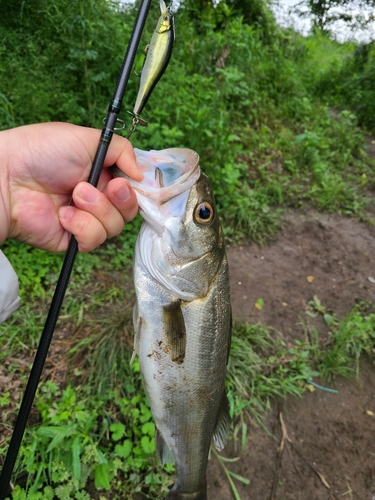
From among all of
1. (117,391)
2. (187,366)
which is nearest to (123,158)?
(187,366)

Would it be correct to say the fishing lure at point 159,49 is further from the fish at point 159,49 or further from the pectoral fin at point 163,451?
the pectoral fin at point 163,451

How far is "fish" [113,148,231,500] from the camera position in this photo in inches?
53.9

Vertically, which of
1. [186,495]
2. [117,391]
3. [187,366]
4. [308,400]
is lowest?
[117,391]

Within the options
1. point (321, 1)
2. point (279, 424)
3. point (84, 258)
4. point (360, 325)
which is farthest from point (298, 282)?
point (321, 1)

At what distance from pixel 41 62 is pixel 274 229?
334cm

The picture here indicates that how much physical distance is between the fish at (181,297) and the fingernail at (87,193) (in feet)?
0.42

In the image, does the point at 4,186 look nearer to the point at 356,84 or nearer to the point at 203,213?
the point at 203,213

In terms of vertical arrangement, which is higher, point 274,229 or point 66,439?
point 274,229

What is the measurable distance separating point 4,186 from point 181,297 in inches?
34.1

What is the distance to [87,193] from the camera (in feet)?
4.42

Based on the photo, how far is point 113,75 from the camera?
3.96m

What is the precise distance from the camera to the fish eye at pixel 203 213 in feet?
4.58

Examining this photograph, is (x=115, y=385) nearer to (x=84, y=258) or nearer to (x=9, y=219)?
(x=84, y=258)

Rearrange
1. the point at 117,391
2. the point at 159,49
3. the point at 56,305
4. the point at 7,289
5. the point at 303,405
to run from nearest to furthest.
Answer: the point at 159,49
the point at 56,305
the point at 7,289
the point at 117,391
the point at 303,405
